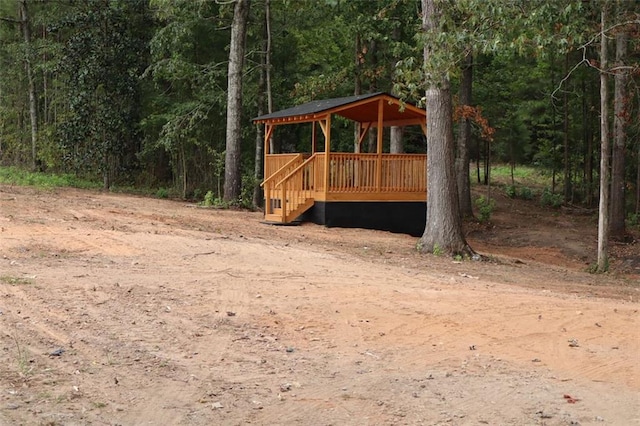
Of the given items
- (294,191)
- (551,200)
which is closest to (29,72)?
(294,191)

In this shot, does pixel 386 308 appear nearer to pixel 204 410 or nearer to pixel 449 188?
pixel 204 410

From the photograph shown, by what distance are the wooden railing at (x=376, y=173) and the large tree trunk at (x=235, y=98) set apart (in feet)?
19.2

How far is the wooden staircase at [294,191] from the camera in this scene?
1848cm

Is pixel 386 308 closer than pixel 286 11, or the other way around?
pixel 386 308

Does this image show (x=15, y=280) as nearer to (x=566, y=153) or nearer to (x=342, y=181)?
(x=342, y=181)

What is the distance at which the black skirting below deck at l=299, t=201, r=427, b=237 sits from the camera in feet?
60.1

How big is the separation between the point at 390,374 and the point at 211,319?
7.67 feet

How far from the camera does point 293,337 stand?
7148mm

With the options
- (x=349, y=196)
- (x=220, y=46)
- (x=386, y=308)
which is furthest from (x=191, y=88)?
(x=386, y=308)

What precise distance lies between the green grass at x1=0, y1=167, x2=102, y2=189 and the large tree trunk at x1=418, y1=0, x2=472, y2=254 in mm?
16252

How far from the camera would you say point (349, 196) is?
18.5 meters

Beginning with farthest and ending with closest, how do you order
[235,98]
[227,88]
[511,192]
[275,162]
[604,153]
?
[511,192], [227,88], [235,98], [275,162], [604,153]

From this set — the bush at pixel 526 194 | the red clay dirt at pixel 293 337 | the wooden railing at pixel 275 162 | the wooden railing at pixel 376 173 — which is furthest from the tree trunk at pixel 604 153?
Answer: the bush at pixel 526 194

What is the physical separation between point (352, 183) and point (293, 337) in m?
11.8
